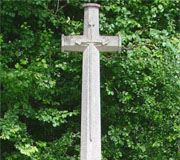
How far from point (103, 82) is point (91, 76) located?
87.5 inches

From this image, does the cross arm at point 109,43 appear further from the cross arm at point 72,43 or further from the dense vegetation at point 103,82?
the dense vegetation at point 103,82

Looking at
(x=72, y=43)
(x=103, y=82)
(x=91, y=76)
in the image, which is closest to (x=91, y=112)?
(x=91, y=76)

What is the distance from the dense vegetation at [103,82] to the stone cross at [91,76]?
1369 millimetres

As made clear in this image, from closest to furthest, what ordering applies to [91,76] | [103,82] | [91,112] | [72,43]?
[91,112] < [91,76] < [72,43] < [103,82]

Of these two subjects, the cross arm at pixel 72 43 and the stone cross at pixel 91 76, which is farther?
the cross arm at pixel 72 43

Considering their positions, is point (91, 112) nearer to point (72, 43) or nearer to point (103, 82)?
point (72, 43)

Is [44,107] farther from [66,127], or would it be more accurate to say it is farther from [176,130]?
[176,130]

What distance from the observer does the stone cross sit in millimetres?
4160

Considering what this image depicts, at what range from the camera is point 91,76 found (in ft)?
14.4

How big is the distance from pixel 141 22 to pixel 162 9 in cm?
38

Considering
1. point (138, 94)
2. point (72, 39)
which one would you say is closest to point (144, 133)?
point (138, 94)

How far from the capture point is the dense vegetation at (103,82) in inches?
231

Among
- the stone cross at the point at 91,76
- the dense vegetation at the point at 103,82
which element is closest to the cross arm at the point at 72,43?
the stone cross at the point at 91,76

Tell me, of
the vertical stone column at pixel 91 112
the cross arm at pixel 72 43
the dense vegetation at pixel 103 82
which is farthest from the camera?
the dense vegetation at pixel 103 82
